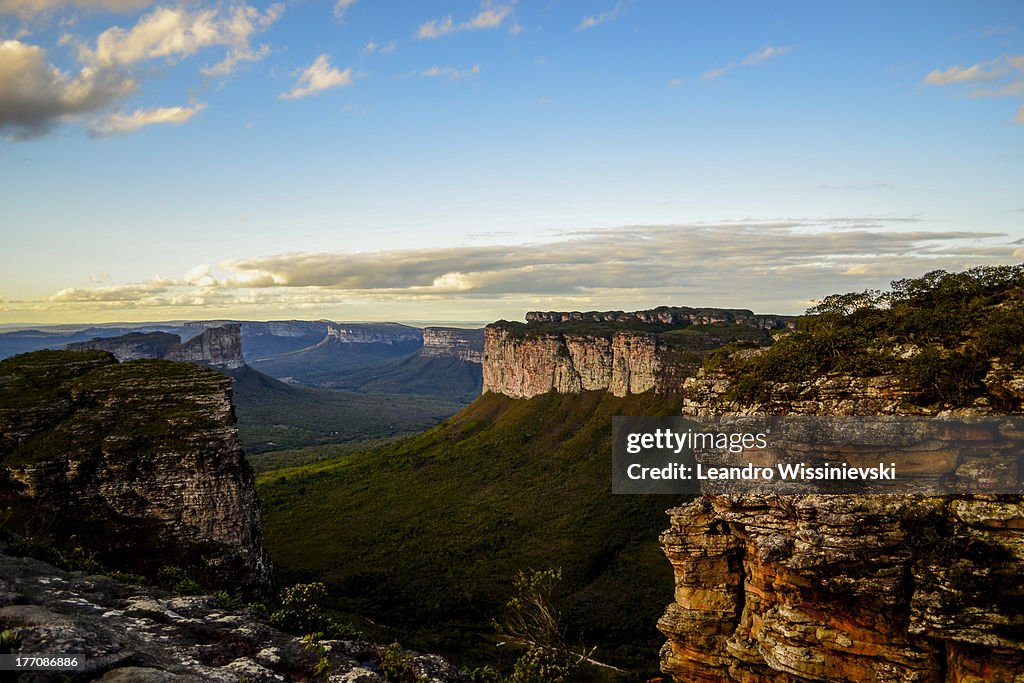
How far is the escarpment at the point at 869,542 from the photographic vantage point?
18.9m

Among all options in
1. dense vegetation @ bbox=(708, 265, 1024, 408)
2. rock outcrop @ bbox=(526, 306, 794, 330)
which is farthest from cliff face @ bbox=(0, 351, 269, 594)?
rock outcrop @ bbox=(526, 306, 794, 330)

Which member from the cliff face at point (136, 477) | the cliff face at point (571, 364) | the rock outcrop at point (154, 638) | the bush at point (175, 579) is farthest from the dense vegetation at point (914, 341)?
the cliff face at point (571, 364)

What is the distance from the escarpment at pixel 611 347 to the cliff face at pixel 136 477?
6626cm

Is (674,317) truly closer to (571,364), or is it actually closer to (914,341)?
(571,364)

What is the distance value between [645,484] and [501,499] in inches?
786

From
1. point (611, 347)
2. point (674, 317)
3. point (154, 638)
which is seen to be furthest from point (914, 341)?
point (674, 317)

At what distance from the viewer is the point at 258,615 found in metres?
23.5

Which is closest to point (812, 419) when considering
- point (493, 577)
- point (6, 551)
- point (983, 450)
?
point (983, 450)

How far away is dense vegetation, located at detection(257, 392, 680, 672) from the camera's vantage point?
169 ft

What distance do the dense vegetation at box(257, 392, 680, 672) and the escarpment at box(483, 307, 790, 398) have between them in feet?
14.1

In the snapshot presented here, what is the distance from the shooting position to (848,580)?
67.4 feet

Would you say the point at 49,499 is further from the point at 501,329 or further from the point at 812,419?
the point at 501,329

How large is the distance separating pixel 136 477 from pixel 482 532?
43470mm

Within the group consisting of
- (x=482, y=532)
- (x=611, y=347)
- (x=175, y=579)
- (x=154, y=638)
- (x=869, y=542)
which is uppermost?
(x=611, y=347)
